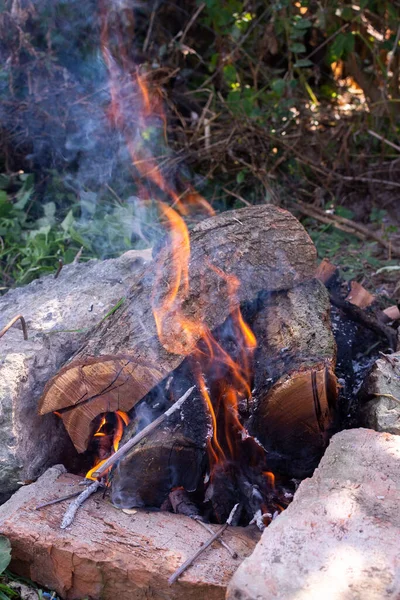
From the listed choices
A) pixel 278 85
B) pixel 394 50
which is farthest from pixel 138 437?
pixel 394 50

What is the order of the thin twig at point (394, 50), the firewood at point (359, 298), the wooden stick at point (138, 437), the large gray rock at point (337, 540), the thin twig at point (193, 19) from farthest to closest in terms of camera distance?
the thin twig at point (193, 19)
the thin twig at point (394, 50)
the firewood at point (359, 298)
the wooden stick at point (138, 437)
the large gray rock at point (337, 540)

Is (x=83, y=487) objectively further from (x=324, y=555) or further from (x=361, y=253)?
(x=361, y=253)

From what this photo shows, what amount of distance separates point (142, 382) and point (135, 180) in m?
3.27

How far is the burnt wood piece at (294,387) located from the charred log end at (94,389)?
16.1 inches

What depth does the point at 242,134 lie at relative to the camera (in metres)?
5.44

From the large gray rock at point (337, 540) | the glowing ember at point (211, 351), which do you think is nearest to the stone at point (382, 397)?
the large gray rock at point (337, 540)

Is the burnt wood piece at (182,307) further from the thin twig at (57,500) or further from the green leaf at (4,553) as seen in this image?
the green leaf at (4,553)

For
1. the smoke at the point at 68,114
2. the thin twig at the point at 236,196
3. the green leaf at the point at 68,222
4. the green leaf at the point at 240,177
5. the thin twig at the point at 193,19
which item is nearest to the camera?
the green leaf at the point at 68,222

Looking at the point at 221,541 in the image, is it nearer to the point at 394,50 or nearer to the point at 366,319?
the point at 366,319

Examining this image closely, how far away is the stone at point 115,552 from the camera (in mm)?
2059

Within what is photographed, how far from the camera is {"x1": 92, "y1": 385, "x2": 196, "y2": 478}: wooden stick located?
227 cm

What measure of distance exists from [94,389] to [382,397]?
1.04 metres

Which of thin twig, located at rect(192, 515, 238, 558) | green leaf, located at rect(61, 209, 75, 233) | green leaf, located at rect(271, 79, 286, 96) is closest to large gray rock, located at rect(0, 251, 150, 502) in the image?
thin twig, located at rect(192, 515, 238, 558)

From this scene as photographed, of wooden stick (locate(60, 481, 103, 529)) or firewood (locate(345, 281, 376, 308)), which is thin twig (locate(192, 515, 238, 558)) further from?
firewood (locate(345, 281, 376, 308))
